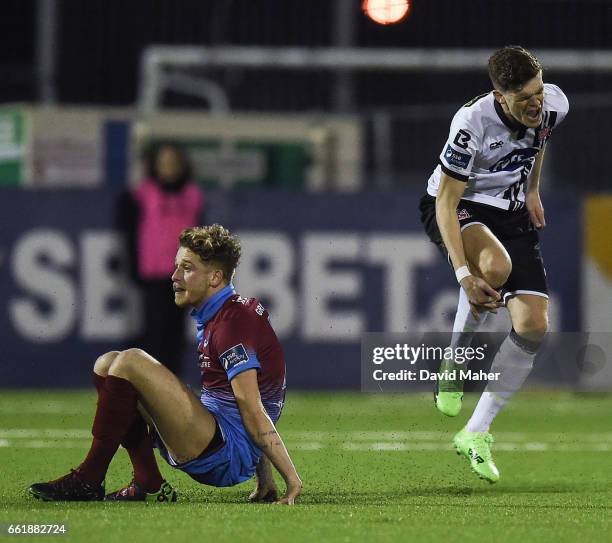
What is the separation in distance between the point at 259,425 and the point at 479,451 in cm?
159

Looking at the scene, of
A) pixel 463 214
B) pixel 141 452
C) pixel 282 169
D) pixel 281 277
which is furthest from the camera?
pixel 282 169

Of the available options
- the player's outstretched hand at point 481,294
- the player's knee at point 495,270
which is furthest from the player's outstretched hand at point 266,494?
the player's knee at point 495,270

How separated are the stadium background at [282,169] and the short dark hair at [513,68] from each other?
5.37 m

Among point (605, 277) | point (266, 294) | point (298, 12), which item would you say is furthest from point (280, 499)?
point (298, 12)

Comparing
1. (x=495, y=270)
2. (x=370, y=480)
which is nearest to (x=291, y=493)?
(x=370, y=480)

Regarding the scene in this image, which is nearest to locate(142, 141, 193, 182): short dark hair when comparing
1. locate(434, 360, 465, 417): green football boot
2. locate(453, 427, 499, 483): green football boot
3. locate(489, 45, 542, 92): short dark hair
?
locate(434, 360, 465, 417): green football boot

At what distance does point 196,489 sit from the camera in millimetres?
6945

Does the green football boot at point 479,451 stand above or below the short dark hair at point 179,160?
below

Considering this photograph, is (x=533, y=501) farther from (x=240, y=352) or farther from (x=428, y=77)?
(x=428, y=77)

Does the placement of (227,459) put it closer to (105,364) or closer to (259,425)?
(259,425)

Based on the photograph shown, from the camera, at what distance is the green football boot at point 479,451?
23.1 ft

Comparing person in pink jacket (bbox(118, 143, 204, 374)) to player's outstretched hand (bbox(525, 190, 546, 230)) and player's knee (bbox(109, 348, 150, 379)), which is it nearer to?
player's outstretched hand (bbox(525, 190, 546, 230))

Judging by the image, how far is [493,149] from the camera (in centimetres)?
727

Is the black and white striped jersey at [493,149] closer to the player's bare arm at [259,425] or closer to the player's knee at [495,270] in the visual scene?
the player's knee at [495,270]
